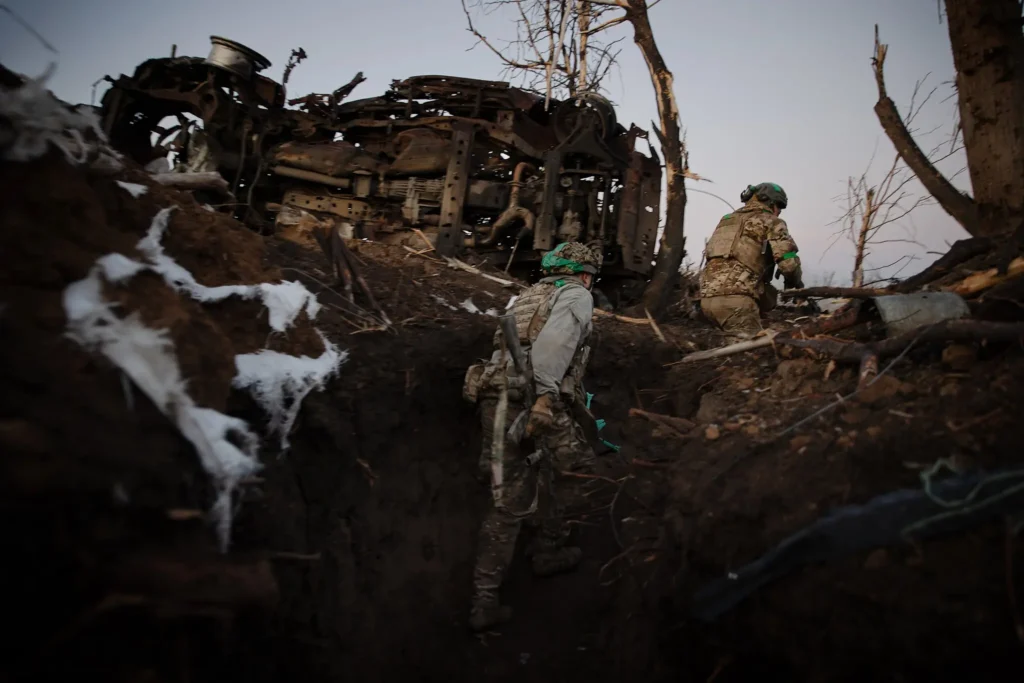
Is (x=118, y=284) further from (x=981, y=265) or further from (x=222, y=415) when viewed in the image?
(x=981, y=265)

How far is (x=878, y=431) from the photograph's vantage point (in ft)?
9.59

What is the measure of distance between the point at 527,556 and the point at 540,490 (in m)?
0.47

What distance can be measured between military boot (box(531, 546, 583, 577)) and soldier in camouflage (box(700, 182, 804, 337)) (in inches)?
107

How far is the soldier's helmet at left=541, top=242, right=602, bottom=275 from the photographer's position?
4.34 meters

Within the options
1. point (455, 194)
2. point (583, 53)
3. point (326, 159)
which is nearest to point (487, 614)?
point (455, 194)

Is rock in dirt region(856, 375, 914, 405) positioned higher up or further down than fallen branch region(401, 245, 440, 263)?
further down

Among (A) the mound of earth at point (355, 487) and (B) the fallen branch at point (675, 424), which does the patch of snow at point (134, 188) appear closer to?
(A) the mound of earth at point (355, 487)

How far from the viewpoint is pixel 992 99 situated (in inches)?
173

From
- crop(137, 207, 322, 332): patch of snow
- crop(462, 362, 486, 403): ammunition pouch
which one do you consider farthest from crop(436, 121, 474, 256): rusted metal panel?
crop(137, 207, 322, 332): patch of snow

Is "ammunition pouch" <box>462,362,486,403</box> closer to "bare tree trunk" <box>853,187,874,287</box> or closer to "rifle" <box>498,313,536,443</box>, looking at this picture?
"rifle" <box>498,313,536,443</box>

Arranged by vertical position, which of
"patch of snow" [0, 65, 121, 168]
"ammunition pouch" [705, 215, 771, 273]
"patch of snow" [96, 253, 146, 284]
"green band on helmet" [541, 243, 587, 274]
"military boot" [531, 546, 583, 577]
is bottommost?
"military boot" [531, 546, 583, 577]

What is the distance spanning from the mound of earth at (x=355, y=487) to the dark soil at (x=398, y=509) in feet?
0.04

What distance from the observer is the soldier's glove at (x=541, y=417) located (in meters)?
3.73

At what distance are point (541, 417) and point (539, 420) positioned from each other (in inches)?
0.9
